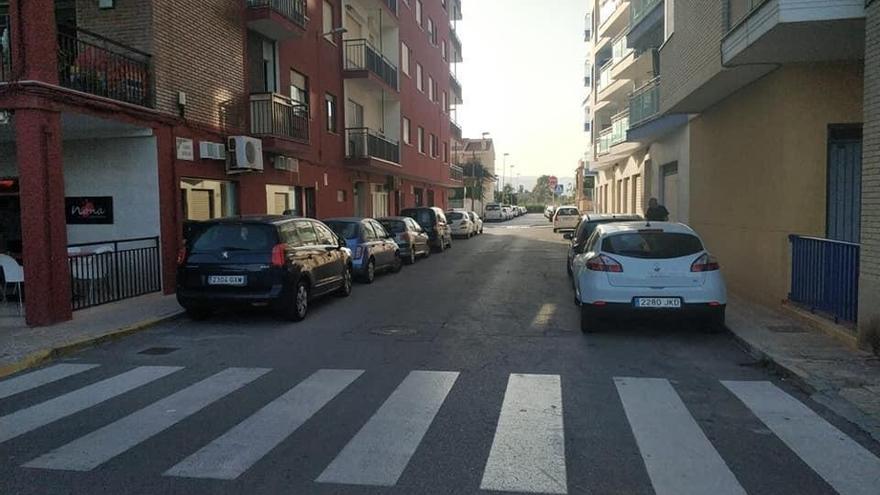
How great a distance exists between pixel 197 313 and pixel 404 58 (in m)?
23.0

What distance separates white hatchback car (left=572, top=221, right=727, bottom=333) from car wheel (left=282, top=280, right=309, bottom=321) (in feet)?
13.9

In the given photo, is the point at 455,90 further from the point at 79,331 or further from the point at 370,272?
the point at 79,331

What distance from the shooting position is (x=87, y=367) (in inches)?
295

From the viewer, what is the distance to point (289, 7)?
1792 centimetres

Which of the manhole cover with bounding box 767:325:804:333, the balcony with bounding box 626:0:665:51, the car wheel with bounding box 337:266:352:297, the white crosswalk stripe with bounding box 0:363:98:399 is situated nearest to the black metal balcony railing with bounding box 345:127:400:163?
the balcony with bounding box 626:0:665:51

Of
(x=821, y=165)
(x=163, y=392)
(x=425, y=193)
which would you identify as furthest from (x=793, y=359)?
(x=425, y=193)

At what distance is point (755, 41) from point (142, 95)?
10162 mm

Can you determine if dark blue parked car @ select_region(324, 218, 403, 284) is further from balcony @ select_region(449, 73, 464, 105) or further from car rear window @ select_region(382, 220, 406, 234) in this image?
balcony @ select_region(449, 73, 464, 105)

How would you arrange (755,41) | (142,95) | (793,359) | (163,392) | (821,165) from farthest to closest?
(142,95) < (821,165) < (755,41) < (793,359) < (163,392)

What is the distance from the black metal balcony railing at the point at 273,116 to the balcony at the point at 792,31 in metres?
10.3

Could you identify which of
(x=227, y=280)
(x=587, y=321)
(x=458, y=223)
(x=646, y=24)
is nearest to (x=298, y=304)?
(x=227, y=280)

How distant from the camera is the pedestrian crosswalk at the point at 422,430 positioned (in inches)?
167

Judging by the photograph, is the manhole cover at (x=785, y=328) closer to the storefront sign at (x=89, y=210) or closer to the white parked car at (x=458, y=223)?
the storefront sign at (x=89, y=210)

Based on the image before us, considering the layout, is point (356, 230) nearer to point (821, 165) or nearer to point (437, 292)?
point (437, 292)
